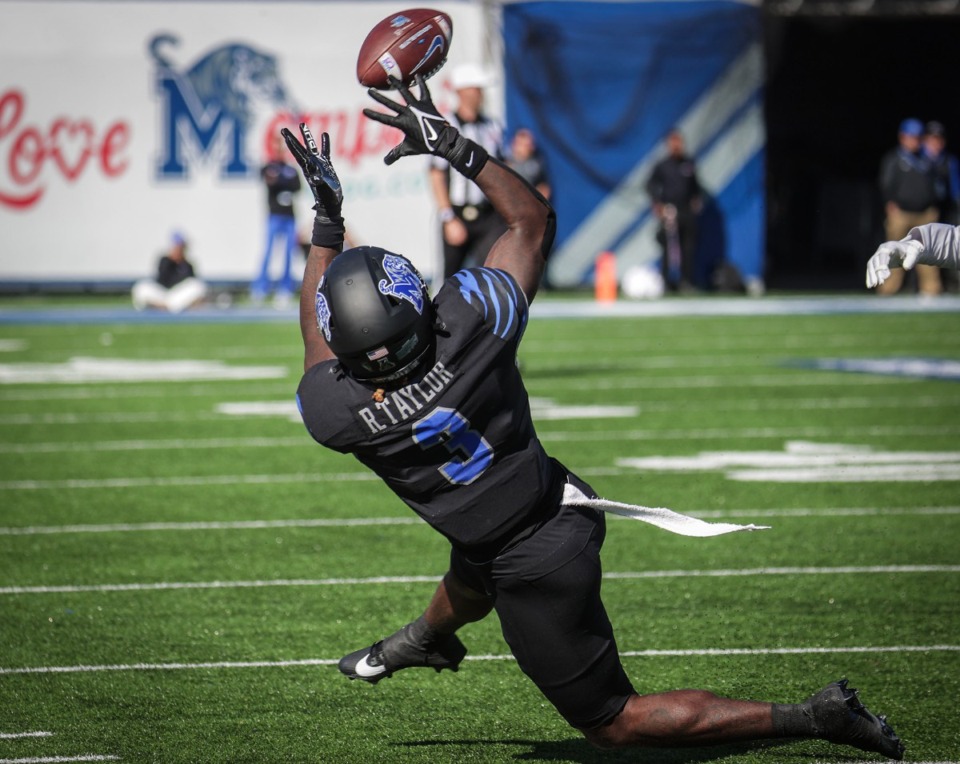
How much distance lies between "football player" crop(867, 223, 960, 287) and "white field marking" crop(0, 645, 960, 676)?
1.34m

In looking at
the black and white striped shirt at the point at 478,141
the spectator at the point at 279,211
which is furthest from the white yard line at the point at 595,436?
the spectator at the point at 279,211

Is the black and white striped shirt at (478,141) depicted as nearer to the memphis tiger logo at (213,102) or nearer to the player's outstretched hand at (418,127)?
the player's outstretched hand at (418,127)

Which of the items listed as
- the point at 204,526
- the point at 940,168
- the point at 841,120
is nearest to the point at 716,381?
the point at 204,526

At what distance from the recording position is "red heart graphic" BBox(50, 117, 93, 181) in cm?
2147

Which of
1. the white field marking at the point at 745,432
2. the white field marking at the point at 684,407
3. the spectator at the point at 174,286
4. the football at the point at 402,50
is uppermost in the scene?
the football at the point at 402,50

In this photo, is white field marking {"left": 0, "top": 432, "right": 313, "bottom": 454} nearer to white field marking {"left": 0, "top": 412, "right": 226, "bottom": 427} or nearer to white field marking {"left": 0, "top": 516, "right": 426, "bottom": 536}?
white field marking {"left": 0, "top": 412, "right": 226, "bottom": 427}

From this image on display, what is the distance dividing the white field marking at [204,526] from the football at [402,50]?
321 cm

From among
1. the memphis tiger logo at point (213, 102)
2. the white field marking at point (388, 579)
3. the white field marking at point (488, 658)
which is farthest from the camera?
the memphis tiger logo at point (213, 102)

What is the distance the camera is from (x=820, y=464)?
8.48 metres

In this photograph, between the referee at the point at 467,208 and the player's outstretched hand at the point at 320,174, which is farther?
the referee at the point at 467,208

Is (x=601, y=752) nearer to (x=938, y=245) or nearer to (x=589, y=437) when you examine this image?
(x=938, y=245)

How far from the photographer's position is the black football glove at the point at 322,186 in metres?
3.96

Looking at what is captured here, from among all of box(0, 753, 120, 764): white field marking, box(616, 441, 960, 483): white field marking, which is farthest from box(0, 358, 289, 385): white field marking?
box(0, 753, 120, 764): white field marking

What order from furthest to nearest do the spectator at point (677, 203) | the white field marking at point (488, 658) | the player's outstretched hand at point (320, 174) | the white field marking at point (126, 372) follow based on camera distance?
the spectator at point (677, 203)
the white field marking at point (126, 372)
the white field marking at point (488, 658)
the player's outstretched hand at point (320, 174)
